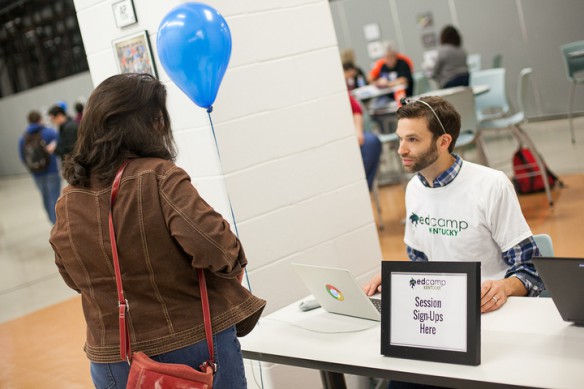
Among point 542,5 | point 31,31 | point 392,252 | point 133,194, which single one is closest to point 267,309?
point 133,194

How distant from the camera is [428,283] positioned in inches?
72.0

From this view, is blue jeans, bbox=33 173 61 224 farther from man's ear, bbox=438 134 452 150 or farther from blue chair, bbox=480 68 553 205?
man's ear, bbox=438 134 452 150

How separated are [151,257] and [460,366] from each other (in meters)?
0.79

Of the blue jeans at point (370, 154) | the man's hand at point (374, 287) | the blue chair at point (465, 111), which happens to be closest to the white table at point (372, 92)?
the blue jeans at point (370, 154)

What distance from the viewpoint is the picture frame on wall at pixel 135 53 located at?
306 centimetres

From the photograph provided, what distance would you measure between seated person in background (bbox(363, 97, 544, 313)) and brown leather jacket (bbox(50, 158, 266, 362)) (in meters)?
Answer: 0.72

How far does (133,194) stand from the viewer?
1802mm

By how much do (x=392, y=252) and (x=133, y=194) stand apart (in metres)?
3.66

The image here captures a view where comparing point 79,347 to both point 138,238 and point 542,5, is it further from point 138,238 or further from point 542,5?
point 542,5

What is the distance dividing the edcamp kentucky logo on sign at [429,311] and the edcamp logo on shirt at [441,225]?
59 cm

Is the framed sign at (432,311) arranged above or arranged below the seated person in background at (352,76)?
below

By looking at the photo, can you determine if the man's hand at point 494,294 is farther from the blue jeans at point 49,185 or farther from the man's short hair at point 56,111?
the blue jeans at point 49,185

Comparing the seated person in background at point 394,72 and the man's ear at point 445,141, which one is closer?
the man's ear at point 445,141

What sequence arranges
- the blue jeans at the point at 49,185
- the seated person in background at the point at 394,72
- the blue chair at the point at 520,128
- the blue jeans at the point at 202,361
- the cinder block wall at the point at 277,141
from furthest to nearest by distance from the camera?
the blue jeans at the point at 49,185
the seated person in background at the point at 394,72
the blue chair at the point at 520,128
the cinder block wall at the point at 277,141
the blue jeans at the point at 202,361
